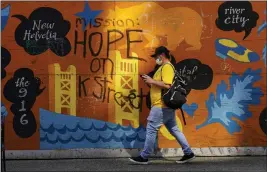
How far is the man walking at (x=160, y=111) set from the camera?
19.9ft

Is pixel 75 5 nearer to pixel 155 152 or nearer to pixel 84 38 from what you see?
pixel 84 38

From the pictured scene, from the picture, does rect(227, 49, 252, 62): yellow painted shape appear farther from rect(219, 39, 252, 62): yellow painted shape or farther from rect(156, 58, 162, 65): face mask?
rect(156, 58, 162, 65): face mask

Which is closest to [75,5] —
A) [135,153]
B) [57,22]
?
[57,22]

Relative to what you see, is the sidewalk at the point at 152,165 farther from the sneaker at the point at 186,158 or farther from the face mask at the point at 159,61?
the face mask at the point at 159,61

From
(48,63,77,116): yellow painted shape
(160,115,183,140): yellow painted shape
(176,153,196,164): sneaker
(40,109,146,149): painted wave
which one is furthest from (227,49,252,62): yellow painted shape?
(48,63,77,116): yellow painted shape

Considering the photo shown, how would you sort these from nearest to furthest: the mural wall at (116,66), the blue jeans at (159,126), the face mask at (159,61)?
the blue jeans at (159,126) → the face mask at (159,61) → the mural wall at (116,66)

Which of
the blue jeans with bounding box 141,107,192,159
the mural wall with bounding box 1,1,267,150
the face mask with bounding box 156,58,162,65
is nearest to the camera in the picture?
the blue jeans with bounding box 141,107,192,159

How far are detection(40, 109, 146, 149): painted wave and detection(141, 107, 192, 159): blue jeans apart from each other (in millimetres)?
612

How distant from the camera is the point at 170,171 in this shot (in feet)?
19.4

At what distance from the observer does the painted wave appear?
22.1 ft

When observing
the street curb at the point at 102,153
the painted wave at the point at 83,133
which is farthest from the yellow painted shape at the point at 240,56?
the painted wave at the point at 83,133

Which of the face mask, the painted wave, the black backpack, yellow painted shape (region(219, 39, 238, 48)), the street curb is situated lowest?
the street curb

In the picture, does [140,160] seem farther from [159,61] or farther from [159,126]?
[159,61]

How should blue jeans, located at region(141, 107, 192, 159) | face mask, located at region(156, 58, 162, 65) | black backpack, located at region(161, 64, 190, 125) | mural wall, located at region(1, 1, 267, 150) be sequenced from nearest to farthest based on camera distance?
black backpack, located at region(161, 64, 190, 125)
blue jeans, located at region(141, 107, 192, 159)
face mask, located at region(156, 58, 162, 65)
mural wall, located at region(1, 1, 267, 150)
